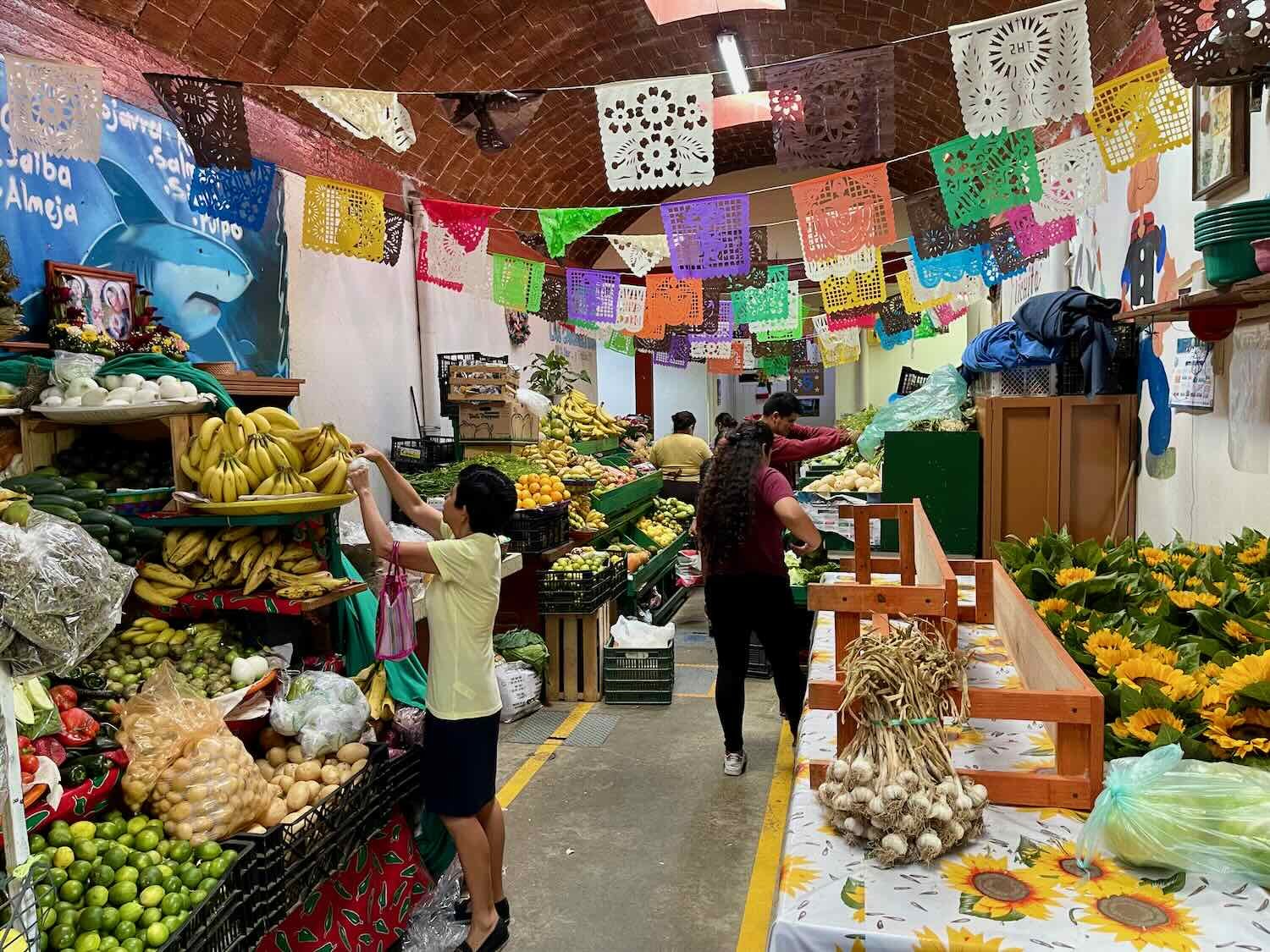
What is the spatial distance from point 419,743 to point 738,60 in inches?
322

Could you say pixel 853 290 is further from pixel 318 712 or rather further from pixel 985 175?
pixel 318 712

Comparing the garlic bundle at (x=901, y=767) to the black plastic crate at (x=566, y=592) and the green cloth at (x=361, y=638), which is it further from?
the black plastic crate at (x=566, y=592)

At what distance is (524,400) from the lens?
24.9 feet

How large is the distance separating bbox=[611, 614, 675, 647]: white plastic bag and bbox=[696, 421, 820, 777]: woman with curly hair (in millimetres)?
1389

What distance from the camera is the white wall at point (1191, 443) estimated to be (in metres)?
3.55

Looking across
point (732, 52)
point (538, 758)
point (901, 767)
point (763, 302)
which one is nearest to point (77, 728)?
point (901, 767)

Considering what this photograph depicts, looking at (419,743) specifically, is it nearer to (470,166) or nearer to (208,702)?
(208,702)

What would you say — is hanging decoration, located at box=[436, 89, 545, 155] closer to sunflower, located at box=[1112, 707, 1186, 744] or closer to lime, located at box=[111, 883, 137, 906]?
lime, located at box=[111, 883, 137, 906]

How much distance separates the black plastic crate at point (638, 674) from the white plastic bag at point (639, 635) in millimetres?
132

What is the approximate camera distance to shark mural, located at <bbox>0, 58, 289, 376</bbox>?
13.1 feet

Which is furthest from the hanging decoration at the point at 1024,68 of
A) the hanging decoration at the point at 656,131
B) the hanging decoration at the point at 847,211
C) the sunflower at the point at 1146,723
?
the sunflower at the point at 1146,723

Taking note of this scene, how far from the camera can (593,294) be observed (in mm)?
7652

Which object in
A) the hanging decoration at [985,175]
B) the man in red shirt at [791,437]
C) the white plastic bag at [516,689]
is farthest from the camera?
the man in red shirt at [791,437]

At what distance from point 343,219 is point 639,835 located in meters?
3.83
